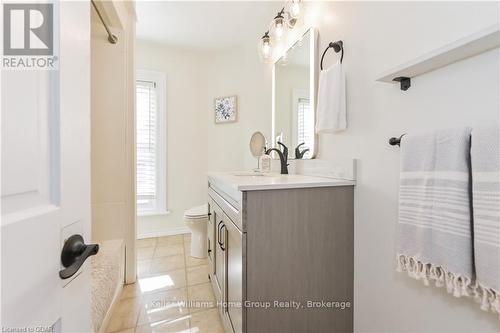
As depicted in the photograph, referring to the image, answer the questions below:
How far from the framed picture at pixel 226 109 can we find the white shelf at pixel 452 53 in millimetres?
2295

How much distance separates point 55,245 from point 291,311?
1044 millimetres

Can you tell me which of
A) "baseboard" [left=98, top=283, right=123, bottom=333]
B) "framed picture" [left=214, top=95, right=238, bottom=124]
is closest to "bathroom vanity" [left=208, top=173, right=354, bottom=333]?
"baseboard" [left=98, top=283, right=123, bottom=333]

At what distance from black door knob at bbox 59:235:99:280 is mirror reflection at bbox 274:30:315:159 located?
1423mm

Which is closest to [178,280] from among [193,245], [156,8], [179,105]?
[193,245]

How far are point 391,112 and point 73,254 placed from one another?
1213 mm

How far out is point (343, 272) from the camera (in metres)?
1.25

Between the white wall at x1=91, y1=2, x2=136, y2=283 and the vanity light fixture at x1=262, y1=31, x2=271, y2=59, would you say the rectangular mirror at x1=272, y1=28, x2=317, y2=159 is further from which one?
the white wall at x1=91, y1=2, x2=136, y2=283

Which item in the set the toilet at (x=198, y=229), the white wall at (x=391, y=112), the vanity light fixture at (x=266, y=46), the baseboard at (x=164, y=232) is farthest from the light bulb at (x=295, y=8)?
the baseboard at (x=164, y=232)

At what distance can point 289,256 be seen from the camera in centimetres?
112

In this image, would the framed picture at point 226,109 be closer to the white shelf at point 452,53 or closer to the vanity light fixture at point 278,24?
the vanity light fixture at point 278,24

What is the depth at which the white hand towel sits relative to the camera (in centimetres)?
132

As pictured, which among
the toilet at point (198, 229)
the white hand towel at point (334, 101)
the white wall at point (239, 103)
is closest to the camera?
the white hand towel at point (334, 101)

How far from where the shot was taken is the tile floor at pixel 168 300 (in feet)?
4.99

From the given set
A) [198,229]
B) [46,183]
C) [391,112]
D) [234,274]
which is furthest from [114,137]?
[391,112]
